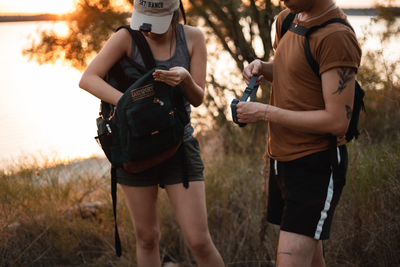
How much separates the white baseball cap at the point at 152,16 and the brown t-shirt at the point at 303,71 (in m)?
0.63

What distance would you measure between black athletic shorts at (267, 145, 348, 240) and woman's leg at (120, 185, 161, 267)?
2.80 feet

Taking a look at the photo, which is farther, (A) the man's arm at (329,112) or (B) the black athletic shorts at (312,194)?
(B) the black athletic shorts at (312,194)

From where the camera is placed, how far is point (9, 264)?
256 cm

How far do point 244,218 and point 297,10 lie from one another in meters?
2.19

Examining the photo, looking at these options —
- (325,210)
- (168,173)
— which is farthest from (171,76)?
(325,210)

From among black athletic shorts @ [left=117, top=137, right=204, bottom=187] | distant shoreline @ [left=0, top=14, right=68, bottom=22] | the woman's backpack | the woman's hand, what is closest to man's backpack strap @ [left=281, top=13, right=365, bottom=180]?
the woman's hand

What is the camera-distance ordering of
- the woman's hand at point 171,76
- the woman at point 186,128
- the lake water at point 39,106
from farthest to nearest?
the lake water at point 39,106 < the woman at point 186,128 < the woman's hand at point 171,76

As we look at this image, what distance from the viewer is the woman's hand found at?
5.43 feet

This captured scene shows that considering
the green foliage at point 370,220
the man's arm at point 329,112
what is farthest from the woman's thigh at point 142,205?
the green foliage at point 370,220

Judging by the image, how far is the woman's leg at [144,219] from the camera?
74.6 inches

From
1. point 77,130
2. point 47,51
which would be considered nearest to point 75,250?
point 77,130

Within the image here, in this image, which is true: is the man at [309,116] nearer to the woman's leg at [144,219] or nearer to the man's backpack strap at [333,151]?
the man's backpack strap at [333,151]

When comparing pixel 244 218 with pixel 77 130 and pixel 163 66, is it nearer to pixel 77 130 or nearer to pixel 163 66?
pixel 163 66

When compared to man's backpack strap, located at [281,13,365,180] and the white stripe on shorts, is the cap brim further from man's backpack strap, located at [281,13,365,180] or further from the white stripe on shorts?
the white stripe on shorts
